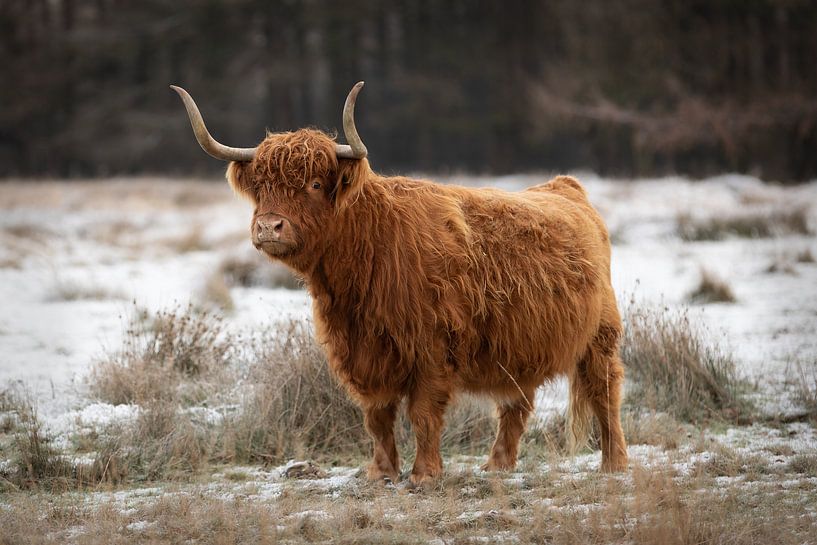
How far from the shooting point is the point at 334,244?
4738 mm

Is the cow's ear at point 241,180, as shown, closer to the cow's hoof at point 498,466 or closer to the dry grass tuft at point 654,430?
the cow's hoof at point 498,466

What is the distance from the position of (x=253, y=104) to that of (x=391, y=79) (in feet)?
20.2

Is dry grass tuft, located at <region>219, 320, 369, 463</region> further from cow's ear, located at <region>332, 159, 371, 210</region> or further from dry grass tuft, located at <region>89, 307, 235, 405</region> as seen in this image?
cow's ear, located at <region>332, 159, 371, 210</region>

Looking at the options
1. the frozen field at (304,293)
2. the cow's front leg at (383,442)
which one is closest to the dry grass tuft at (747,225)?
the frozen field at (304,293)

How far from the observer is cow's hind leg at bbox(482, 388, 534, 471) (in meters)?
5.36

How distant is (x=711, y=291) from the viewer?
30.7 ft

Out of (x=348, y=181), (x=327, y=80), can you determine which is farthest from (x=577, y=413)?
(x=327, y=80)

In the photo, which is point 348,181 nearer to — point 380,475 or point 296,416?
point 380,475

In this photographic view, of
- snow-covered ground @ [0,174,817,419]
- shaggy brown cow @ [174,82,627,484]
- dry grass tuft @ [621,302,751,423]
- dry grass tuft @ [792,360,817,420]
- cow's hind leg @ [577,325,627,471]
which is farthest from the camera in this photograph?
snow-covered ground @ [0,174,817,419]

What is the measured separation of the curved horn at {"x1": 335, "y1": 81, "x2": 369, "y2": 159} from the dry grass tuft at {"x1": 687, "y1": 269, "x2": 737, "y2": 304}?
17.5ft

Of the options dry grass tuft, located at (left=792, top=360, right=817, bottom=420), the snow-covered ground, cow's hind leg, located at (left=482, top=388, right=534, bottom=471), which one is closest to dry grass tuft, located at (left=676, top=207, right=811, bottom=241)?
the snow-covered ground

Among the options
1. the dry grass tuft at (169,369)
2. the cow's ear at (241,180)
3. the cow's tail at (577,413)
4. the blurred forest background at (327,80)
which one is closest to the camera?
the cow's ear at (241,180)

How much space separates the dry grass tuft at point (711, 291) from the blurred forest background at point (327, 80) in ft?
61.0

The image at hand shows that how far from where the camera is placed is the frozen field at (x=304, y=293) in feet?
15.8
